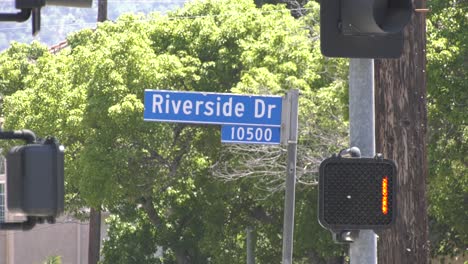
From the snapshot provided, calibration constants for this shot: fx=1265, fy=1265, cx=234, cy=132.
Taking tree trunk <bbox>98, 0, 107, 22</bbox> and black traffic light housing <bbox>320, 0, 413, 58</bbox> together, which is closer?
black traffic light housing <bbox>320, 0, 413, 58</bbox>

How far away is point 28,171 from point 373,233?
3.32m

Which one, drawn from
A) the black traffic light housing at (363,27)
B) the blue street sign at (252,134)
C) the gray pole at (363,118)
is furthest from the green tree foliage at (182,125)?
the black traffic light housing at (363,27)

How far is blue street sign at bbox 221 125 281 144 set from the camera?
1367 centimetres

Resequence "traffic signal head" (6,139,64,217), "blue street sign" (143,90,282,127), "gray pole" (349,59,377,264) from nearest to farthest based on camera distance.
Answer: "traffic signal head" (6,139,64,217)
"gray pole" (349,59,377,264)
"blue street sign" (143,90,282,127)

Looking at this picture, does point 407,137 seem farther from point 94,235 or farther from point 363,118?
point 94,235

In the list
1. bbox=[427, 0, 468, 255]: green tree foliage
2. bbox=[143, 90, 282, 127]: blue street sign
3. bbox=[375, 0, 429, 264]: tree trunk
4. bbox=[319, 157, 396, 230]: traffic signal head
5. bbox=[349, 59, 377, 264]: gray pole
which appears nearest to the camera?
bbox=[319, 157, 396, 230]: traffic signal head

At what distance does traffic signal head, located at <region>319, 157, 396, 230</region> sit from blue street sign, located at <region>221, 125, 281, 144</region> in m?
5.00

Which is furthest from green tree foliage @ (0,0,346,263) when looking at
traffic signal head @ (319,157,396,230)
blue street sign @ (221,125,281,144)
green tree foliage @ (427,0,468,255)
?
traffic signal head @ (319,157,396,230)

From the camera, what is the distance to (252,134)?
13.8 meters

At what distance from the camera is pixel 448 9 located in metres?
24.1

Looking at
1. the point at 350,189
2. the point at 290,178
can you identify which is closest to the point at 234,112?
the point at 290,178

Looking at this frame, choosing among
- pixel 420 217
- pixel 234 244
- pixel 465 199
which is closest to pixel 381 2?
pixel 420 217

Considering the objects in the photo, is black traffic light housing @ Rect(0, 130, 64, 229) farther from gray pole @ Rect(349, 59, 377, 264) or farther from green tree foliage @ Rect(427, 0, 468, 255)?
green tree foliage @ Rect(427, 0, 468, 255)

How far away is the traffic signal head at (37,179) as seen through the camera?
21.3 ft
